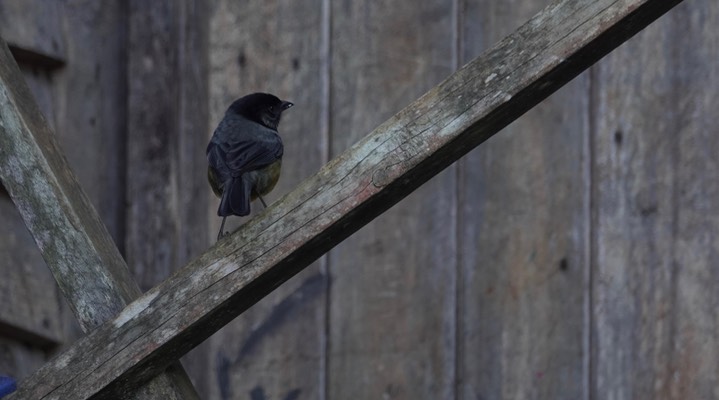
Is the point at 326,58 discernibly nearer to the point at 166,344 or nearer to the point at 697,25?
the point at 697,25

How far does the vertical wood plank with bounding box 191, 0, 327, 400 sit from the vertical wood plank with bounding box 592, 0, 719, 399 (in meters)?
0.64

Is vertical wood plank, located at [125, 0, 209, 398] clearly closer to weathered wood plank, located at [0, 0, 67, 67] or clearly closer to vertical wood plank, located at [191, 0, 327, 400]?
vertical wood plank, located at [191, 0, 327, 400]

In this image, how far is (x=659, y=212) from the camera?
249 centimetres

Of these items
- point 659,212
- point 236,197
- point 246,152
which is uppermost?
point 246,152

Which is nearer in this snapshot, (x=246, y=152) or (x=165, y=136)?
(x=246, y=152)

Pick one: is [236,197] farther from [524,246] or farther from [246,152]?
[524,246]

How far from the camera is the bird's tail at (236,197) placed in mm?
2260

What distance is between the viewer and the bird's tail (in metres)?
2.26

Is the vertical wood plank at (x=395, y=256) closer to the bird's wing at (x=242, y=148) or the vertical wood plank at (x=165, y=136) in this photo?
the bird's wing at (x=242, y=148)

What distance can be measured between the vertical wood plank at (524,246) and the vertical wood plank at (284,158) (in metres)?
0.35

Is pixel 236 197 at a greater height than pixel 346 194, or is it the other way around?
pixel 236 197

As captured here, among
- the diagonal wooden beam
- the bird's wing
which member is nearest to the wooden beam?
the diagonal wooden beam

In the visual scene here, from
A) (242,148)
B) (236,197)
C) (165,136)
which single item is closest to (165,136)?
(165,136)

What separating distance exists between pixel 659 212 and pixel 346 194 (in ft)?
3.35
